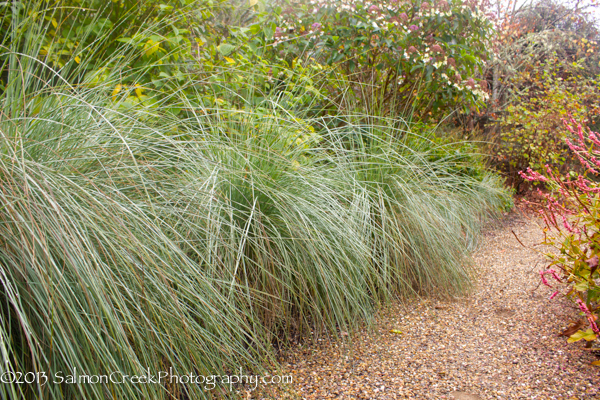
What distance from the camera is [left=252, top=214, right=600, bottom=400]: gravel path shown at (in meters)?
1.53

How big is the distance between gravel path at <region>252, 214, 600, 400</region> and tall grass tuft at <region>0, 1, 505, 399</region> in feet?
0.46

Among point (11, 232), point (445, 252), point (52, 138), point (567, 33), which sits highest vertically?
point (567, 33)

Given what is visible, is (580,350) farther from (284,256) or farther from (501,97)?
(501,97)

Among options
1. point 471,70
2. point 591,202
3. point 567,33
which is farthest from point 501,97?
point 591,202

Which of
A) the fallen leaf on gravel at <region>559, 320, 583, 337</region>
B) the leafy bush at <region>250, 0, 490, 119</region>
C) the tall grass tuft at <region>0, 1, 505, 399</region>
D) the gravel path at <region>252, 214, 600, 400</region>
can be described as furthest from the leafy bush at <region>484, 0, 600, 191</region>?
the tall grass tuft at <region>0, 1, 505, 399</region>

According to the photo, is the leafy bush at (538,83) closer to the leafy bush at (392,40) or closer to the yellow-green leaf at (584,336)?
the leafy bush at (392,40)

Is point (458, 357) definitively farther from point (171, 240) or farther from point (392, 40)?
point (392, 40)

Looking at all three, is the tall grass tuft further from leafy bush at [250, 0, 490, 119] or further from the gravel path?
leafy bush at [250, 0, 490, 119]

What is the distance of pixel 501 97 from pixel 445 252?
806 cm

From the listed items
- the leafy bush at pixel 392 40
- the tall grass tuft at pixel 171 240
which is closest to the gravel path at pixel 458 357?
the tall grass tuft at pixel 171 240

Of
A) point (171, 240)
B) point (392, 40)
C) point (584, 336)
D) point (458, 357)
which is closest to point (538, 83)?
point (392, 40)

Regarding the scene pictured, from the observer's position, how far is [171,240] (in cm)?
133

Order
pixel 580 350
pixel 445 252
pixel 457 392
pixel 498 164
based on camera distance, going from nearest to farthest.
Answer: pixel 457 392 < pixel 580 350 < pixel 445 252 < pixel 498 164

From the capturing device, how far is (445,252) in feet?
7.66
